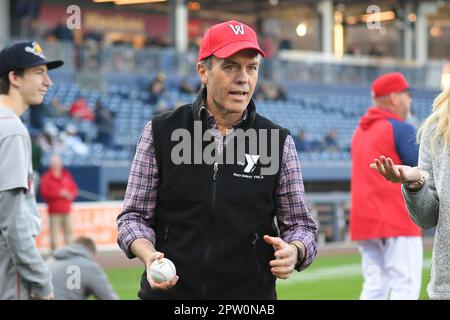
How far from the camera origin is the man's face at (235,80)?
4.02m

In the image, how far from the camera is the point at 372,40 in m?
44.4

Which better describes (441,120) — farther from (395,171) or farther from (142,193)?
(142,193)

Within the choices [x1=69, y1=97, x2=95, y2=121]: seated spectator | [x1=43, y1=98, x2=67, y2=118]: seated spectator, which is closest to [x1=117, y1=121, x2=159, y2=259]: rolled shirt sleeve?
[x1=43, y1=98, x2=67, y2=118]: seated spectator

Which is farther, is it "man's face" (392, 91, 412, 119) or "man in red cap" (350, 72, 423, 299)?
"man's face" (392, 91, 412, 119)

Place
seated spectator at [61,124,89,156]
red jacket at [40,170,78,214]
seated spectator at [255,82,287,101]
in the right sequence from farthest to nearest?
seated spectator at [255,82,287,101], seated spectator at [61,124,89,156], red jacket at [40,170,78,214]

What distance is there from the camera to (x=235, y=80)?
402 centimetres

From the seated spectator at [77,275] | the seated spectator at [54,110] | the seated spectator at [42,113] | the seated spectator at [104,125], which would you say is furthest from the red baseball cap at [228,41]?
the seated spectator at [104,125]

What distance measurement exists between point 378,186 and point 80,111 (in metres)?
15.3

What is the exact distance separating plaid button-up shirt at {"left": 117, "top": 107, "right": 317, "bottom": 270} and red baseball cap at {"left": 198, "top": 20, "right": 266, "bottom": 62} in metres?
0.27

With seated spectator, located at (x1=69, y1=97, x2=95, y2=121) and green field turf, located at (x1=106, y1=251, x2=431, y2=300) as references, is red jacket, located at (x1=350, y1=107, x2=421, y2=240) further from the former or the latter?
seated spectator, located at (x1=69, y1=97, x2=95, y2=121)

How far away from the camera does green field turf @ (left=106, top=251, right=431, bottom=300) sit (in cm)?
1187

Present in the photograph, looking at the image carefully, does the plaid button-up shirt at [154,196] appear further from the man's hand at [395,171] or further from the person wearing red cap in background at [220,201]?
the man's hand at [395,171]

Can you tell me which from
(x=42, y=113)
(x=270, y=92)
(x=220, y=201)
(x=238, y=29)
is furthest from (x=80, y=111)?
(x=220, y=201)
